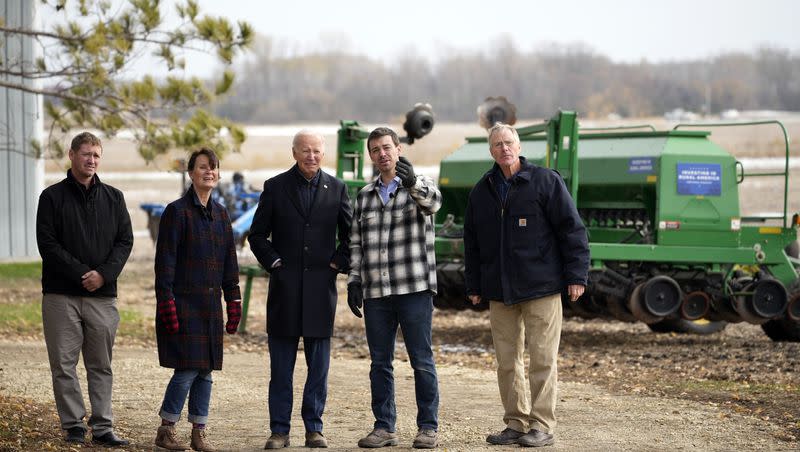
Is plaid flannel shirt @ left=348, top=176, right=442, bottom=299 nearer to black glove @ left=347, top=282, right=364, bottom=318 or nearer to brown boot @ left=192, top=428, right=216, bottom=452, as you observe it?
black glove @ left=347, top=282, right=364, bottom=318

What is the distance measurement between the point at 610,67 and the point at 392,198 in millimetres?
92909

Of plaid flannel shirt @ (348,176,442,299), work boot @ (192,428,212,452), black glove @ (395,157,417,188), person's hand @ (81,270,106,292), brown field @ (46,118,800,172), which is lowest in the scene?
work boot @ (192,428,212,452)

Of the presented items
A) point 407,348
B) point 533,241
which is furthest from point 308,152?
point 533,241

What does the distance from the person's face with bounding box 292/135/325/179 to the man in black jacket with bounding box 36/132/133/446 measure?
1168 mm

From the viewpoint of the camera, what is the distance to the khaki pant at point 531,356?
760 centimetres

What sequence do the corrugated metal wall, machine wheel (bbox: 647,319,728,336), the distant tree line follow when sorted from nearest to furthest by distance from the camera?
machine wheel (bbox: 647,319,728,336)
the corrugated metal wall
the distant tree line

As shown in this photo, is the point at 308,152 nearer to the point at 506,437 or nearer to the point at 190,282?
the point at 190,282

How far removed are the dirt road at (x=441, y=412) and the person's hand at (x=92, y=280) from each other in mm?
1007

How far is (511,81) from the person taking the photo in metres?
97.5

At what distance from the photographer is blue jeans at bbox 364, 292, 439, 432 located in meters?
7.47

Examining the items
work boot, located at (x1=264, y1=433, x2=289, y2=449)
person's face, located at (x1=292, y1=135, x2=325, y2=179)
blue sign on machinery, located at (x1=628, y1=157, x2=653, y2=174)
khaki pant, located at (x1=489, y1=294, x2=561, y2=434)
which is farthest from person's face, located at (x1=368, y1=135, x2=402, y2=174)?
blue sign on machinery, located at (x1=628, y1=157, x2=653, y2=174)

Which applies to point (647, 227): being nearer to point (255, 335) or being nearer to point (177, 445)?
point (255, 335)

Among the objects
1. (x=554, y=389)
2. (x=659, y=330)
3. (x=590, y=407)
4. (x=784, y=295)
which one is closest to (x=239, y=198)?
(x=659, y=330)

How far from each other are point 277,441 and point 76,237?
1.66 metres
